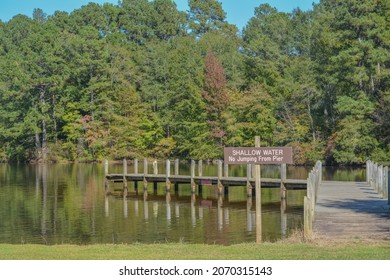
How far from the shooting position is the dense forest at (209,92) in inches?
2205

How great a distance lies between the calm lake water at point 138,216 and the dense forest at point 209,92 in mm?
21017

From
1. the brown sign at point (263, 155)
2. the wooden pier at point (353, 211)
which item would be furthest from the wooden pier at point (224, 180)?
the brown sign at point (263, 155)

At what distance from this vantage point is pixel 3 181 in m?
48.9

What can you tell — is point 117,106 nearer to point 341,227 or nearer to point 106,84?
point 106,84

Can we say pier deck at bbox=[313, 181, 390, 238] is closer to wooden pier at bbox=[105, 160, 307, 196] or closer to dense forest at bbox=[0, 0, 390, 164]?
wooden pier at bbox=[105, 160, 307, 196]

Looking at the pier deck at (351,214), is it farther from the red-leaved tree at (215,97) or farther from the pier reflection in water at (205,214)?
the red-leaved tree at (215,97)

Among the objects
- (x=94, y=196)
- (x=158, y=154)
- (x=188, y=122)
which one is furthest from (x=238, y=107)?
(x=94, y=196)

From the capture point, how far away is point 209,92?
2921 inches

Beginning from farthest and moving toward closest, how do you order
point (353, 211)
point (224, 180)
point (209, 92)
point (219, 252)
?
point (209, 92), point (224, 180), point (353, 211), point (219, 252)

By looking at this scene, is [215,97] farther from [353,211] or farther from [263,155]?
[263,155]

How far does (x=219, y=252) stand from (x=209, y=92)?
198ft

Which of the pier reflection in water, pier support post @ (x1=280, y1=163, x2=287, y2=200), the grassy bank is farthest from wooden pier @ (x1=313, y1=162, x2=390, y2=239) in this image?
pier support post @ (x1=280, y1=163, x2=287, y2=200)

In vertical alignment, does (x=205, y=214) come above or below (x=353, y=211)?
below

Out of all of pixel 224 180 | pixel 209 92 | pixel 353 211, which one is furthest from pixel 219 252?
pixel 209 92
